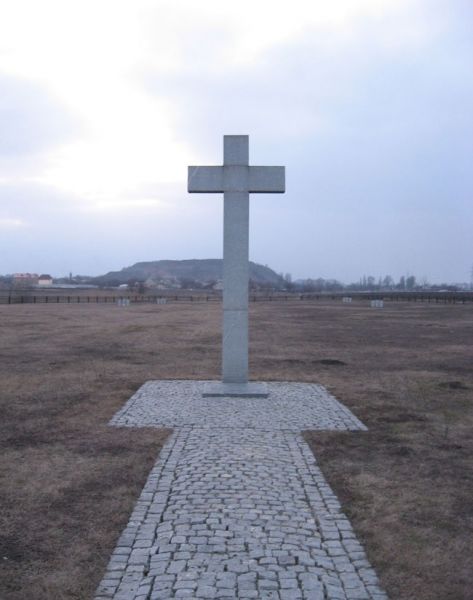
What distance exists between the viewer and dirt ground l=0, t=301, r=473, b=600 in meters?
4.52

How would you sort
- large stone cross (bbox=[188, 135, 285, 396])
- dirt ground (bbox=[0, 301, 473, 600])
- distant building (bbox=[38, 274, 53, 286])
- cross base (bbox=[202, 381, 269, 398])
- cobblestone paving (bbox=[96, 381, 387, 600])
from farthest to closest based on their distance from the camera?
distant building (bbox=[38, 274, 53, 286]) → large stone cross (bbox=[188, 135, 285, 396]) → cross base (bbox=[202, 381, 269, 398]) → dirt ground (bbox=[0, 301, 473, 600]) → cobblestone paving (bbox=[96, 381, 387, 600])

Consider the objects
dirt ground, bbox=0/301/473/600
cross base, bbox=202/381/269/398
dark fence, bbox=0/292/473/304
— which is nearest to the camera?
dirt ground, bbox=0/301/473/600

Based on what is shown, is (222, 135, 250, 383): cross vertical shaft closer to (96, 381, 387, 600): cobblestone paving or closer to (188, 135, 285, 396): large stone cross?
(188, 135, 285, 396): large stone cross

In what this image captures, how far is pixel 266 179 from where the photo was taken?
1093 centimetres

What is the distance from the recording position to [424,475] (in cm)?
661

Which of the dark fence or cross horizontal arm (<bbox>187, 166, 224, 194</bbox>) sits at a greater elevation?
cross horizontal arm (<bbox>187, 166, 224, 194</bbox>)

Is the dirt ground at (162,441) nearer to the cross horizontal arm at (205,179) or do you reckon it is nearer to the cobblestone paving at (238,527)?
the cobblestone paving at (238,527)

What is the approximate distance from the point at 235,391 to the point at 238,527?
18.6 ft

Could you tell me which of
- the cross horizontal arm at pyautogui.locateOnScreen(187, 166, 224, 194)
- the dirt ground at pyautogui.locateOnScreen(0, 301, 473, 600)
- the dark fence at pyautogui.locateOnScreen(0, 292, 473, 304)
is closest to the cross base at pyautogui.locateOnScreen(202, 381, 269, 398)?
the dirt ground at pyautogui.locateOnScreen(0, 301, 473, 600)

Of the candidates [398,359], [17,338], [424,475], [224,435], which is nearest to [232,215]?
[224,435]

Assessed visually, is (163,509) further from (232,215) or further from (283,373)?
(283,373)

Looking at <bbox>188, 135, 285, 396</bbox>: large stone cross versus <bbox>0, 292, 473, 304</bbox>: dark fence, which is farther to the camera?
<bbox>0, 292, 473, 304</bbox>: dark fence

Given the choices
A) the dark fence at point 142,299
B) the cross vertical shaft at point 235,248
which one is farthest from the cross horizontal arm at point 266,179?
the dark fence at point 142,299

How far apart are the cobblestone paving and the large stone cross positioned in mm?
2773
